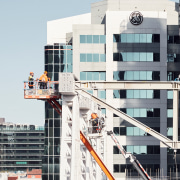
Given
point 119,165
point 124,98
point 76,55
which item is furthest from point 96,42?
point 119,165

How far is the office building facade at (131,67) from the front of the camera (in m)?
126

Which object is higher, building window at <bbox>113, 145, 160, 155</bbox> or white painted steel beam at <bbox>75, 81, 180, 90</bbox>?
white painted steel beam at <bbox>75, 81, 180, 90</bbox>

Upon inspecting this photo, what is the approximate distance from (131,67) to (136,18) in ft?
31.3

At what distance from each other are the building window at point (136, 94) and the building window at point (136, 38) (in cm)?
979

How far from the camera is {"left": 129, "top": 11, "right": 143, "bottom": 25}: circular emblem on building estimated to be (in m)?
127

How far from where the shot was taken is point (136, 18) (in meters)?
127

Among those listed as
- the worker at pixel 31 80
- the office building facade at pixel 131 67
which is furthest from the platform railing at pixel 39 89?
the office building facade at pixel 131 67

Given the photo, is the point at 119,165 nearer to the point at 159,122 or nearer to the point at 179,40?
the point at 159,122

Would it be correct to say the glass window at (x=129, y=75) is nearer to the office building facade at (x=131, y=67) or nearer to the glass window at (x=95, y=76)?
the office building facade at (x=131, y=67)

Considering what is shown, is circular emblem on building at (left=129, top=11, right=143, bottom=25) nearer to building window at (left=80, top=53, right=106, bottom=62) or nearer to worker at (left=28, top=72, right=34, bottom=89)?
building window at (left=80, top=53, right=106, bottom=62)

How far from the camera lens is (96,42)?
Answer: 424 ft

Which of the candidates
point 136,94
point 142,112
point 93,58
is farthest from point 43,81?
point 93,58

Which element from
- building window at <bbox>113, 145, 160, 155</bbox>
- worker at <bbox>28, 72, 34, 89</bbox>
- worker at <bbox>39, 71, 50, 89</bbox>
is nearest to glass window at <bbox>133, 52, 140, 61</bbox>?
building window at <bbox>113, 145, 160, 155</bbox>

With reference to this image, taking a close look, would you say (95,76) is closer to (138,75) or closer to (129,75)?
(129,75)
